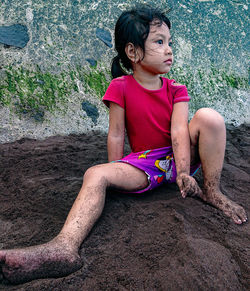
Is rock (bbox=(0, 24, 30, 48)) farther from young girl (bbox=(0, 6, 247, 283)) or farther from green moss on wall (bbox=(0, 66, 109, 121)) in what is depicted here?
young girl (bbox=(0, 6, 247, 283))

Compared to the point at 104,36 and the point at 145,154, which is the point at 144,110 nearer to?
the point at 145,154

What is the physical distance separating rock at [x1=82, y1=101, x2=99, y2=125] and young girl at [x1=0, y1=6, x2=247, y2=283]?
132 centimetres

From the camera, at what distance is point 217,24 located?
4.73 m

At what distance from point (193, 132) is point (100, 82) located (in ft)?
7.04

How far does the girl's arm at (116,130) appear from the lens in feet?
6.51

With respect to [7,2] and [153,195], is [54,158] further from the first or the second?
[7,2]

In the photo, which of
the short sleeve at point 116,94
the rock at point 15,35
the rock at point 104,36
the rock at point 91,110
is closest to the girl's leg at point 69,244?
the short sleeve at point 116,94

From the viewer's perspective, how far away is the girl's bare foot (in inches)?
44.7

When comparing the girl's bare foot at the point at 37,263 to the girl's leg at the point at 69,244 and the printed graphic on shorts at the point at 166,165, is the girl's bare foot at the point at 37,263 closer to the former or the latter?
the girl's leg at the point at 69,244

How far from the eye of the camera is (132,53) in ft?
6.56

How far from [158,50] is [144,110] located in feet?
1.25

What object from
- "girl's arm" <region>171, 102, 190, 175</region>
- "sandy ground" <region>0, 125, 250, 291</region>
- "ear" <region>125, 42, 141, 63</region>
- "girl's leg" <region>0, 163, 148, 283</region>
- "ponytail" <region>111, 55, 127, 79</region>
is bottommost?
"sandy ground" <region>0, 125, 250, 291</region>

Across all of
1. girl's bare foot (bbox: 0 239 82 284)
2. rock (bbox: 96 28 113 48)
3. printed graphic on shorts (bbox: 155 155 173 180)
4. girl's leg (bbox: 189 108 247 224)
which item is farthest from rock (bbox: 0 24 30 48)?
girl's bare foot (bbox: 0 239 82 284)

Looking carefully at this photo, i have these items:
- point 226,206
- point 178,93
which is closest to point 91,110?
point 178,93
